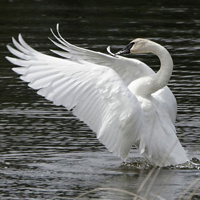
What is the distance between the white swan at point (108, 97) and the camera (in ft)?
31.7

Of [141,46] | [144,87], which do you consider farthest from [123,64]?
[144,87]

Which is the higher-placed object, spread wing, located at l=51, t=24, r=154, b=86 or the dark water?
spread wing, located at l=51, t=24, r=154, b=86

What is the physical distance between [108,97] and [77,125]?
289 cm

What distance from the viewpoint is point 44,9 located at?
24.8 metres

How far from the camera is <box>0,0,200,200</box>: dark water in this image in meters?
9.50

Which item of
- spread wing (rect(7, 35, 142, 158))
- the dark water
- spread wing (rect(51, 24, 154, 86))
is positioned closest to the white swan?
spread wing (rect(7, 35, 142, 158))

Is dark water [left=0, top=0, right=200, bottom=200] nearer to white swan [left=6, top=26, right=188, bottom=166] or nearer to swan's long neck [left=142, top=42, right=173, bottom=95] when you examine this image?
white swan [left=6, top=26, right=188, bottom=166]

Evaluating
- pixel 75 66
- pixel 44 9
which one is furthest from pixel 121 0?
pixel 75 66

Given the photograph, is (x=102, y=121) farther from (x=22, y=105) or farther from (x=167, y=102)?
(x=22, y=105)

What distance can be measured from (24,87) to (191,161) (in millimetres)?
5246

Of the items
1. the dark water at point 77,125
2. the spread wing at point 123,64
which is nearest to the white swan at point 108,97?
the spread wing at point 123,64

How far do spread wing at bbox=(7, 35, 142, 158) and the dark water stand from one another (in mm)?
619

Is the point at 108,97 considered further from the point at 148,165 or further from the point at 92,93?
the point at 148,165

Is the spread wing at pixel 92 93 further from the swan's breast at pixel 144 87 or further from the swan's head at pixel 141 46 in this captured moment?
the swan's head at pixel 141 46
